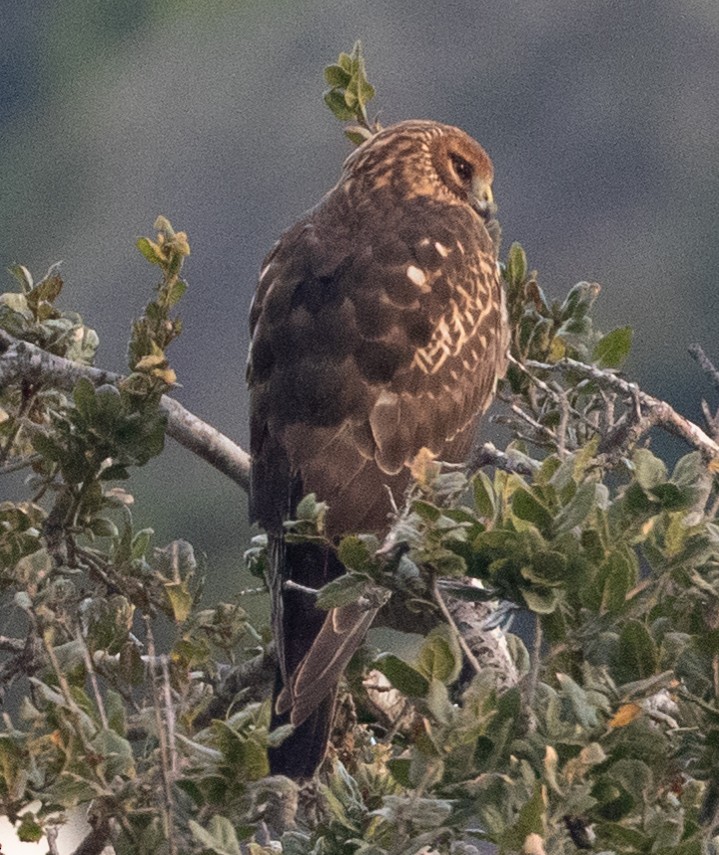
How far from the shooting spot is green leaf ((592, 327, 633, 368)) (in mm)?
3113

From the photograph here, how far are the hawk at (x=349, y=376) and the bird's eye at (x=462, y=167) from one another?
0.26 m

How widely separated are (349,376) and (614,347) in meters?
0.56

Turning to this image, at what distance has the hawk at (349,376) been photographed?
298cm

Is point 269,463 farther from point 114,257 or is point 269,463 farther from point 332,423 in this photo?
point 114,257

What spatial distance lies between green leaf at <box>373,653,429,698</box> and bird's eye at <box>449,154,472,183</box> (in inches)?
105

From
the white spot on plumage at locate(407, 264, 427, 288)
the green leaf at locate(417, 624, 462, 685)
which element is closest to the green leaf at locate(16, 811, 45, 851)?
the green leaf at locate(417, 624, 462, 685)

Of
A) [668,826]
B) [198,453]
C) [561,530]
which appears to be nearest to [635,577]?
[561,530]

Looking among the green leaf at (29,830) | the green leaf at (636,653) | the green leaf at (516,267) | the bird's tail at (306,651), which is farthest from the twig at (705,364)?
the green leaf at (29,830)

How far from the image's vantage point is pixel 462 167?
4.30 m

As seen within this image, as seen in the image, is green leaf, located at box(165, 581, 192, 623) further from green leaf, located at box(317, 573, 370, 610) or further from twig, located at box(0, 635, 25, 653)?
green leaf, located at box(317, 573, 370, 610)

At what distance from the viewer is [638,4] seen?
29344 millimetres

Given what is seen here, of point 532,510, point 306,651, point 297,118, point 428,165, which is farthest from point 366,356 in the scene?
point 297,118

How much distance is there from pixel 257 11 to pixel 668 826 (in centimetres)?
2938

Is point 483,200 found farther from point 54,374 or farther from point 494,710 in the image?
point 494,710
